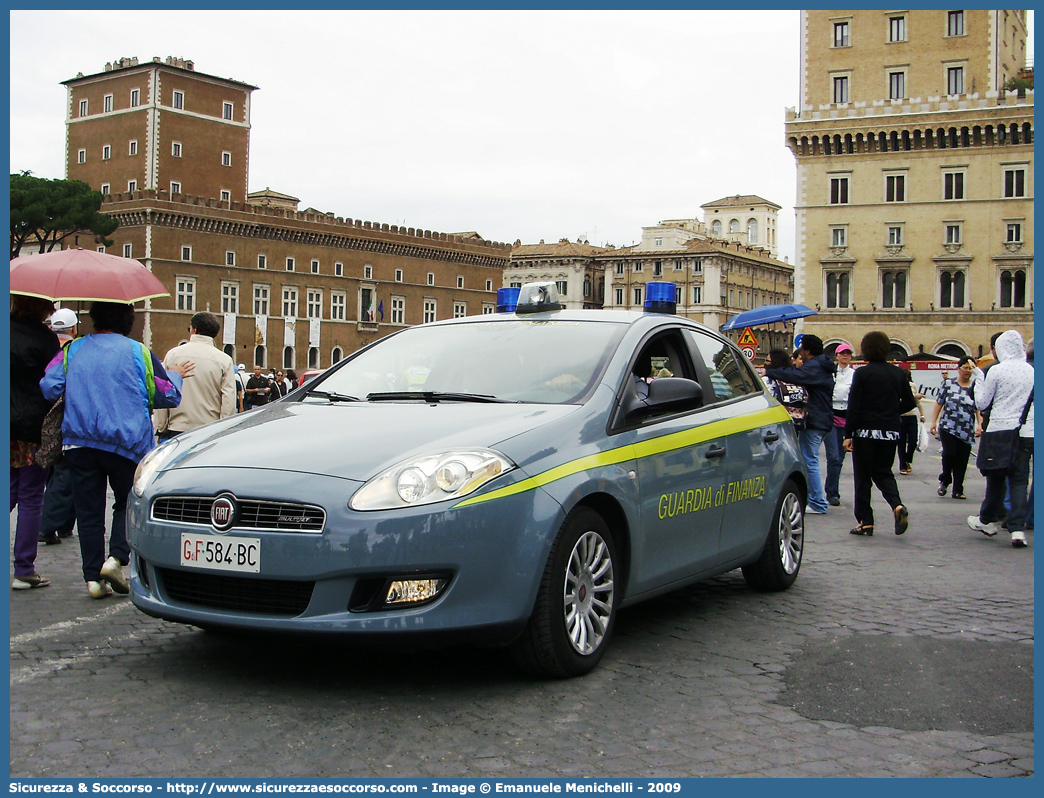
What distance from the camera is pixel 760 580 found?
22.6 feet

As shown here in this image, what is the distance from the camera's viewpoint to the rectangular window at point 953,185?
6731 cm

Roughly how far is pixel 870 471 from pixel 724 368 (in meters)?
3.79

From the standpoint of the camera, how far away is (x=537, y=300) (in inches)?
253

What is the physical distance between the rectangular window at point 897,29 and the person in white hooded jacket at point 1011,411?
6465 cm

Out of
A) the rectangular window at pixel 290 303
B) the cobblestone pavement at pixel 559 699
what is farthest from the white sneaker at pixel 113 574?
the rectangular window at pixel 290 303

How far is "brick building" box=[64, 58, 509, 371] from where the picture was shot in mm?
83938

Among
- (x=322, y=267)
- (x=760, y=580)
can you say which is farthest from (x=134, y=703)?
(x=322, y=267)

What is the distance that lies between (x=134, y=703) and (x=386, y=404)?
69.3 inches

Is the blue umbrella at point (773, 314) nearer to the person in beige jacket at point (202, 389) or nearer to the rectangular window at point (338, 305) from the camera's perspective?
the person in beige jacket at point (202, 389)

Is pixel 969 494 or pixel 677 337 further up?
pixel 677 337

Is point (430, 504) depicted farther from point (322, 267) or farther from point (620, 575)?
point (322, 267)

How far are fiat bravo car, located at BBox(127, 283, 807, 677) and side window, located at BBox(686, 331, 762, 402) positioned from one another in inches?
9.7

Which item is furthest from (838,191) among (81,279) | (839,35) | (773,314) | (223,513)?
(223,513)
